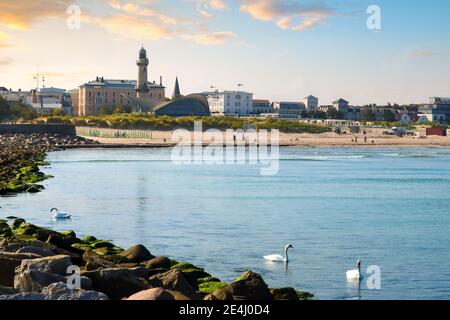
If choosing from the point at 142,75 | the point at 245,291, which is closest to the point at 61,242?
the point at 245,291

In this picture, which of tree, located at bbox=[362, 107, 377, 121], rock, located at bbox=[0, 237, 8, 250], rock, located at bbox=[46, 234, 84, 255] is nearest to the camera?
rock, located at bbox=[0, 237, 8, 250]

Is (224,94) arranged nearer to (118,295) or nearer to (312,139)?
(312,139)

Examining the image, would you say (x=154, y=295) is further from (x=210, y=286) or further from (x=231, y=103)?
(x=231, y=103)

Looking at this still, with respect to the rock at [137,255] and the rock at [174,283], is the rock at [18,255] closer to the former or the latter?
the rock at [174,283]

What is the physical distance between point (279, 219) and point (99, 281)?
656 inches

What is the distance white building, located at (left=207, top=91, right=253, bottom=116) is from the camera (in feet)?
634

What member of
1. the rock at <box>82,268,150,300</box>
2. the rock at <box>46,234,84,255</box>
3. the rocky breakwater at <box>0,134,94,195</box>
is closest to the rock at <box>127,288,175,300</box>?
the rock at <box>82,268,150,300</box>

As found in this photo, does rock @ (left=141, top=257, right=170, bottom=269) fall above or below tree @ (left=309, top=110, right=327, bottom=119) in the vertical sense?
below

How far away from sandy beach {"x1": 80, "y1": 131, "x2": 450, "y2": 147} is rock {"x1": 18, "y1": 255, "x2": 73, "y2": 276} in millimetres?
83571

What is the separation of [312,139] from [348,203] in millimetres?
83581

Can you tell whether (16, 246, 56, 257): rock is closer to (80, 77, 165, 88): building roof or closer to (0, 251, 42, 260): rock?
(0, 251, 42, 260): rock

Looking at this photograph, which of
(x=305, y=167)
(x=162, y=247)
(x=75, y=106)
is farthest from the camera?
(x=75, y=106)

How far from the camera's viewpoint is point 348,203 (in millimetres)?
35688

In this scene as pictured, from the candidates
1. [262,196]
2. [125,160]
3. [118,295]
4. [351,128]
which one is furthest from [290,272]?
[351,128]
